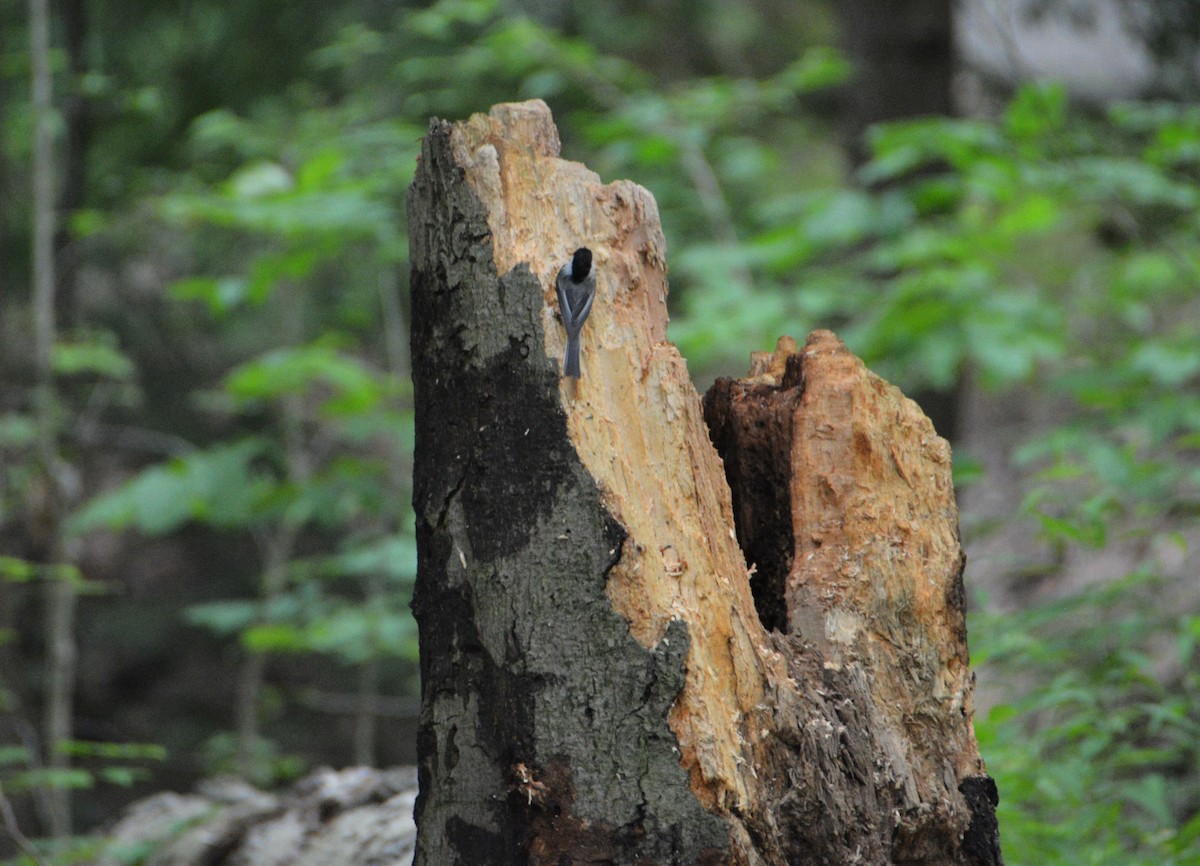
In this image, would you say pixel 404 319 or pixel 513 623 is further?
pixel 404 319

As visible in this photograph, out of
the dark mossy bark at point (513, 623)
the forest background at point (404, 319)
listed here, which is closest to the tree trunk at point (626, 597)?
the dark mossy bark at point (513, 623)

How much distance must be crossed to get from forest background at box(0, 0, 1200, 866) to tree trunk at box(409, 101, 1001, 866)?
0.74 metres

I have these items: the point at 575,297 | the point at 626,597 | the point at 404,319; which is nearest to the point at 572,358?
the point at 575,297

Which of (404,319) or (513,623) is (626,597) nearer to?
(513,623)

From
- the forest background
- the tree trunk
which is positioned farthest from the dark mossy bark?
the forest background

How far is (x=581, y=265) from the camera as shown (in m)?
1.40

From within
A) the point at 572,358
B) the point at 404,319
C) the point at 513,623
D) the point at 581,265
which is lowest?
the point at 513,623

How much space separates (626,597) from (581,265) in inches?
17.3

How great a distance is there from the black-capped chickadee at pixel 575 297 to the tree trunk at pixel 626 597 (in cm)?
2

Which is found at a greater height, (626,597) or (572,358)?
(572,358)

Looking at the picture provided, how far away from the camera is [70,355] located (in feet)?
13.3

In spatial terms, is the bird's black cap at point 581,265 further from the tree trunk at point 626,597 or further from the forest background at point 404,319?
the forest background at point 404,319

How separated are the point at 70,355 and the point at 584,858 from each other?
11.5 ft

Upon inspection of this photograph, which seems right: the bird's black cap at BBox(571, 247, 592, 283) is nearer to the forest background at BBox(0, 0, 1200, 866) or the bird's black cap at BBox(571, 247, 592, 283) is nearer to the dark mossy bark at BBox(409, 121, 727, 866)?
the dark mossy bark at BBox(409, 121, 727, 866)
